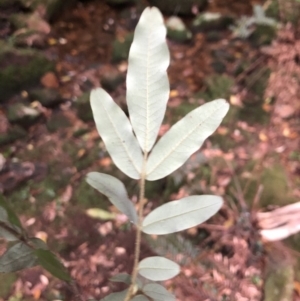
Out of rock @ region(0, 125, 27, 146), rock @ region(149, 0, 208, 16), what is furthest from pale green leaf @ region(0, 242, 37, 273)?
rock @ region(149, 0, 208, 16)

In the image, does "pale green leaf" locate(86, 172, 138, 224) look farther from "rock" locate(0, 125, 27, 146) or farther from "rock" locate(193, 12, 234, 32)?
"rock" locate(193, 12, 234, 32)

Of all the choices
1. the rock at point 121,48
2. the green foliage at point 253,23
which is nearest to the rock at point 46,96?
the rock at point 121,48

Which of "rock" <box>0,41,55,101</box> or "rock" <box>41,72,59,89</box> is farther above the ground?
"rock" <box>0,41,55,101</box>

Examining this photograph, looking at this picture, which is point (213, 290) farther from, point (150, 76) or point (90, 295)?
point (150, 76)

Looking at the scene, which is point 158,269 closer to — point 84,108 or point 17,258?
point 17,258

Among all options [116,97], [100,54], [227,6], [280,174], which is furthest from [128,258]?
[227,6]

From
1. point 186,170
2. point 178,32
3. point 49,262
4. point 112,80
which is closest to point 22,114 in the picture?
point 112,80

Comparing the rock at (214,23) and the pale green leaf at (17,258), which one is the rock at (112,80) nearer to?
the rock at (214,23)
